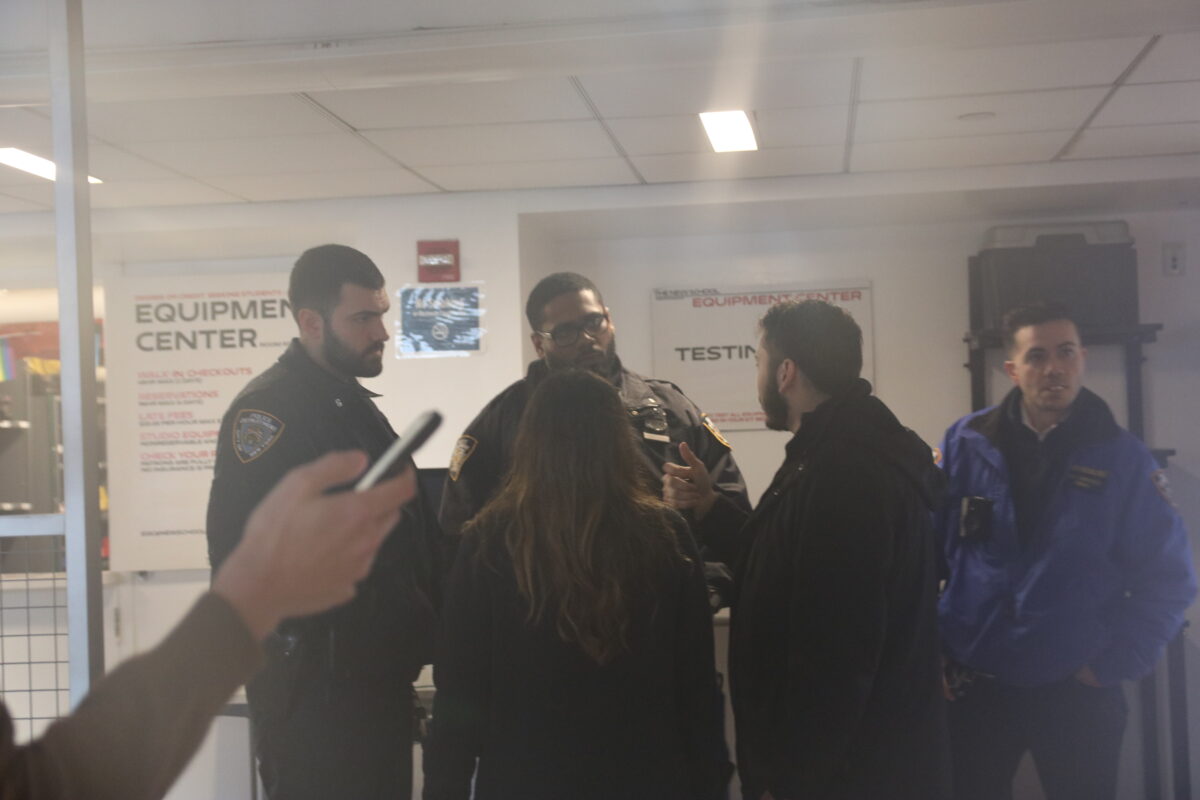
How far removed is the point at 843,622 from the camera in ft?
6.17

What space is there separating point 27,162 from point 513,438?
2789 mm

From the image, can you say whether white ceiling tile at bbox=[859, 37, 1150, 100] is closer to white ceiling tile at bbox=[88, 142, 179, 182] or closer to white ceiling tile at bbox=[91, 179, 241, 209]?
white ceiling tile at bbox=[88, 142, 179, 182]

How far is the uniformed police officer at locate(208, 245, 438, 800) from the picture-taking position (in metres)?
1.98

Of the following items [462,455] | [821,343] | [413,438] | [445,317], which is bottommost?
[462,455]

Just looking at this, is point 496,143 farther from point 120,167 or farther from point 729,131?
point 120,167

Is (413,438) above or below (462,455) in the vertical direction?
above

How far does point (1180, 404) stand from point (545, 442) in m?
4.13

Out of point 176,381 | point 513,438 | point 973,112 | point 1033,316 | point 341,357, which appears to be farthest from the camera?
point 176,381

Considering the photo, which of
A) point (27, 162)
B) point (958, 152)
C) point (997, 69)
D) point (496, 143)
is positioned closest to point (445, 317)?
point (496, 143)

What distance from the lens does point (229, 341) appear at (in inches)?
210

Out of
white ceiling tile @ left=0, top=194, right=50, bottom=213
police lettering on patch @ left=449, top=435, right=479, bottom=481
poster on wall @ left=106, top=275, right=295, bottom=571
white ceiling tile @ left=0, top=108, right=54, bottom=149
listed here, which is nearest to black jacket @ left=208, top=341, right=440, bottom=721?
police lettering on patch @ left=449, top=435, right=479, bottom=481

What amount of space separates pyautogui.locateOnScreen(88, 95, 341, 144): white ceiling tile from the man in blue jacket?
2360 mm

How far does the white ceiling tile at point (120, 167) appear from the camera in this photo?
4.01 metres

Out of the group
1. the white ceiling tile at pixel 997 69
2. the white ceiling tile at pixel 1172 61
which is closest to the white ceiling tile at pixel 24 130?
the white ceiling tile at pixel 997 69
